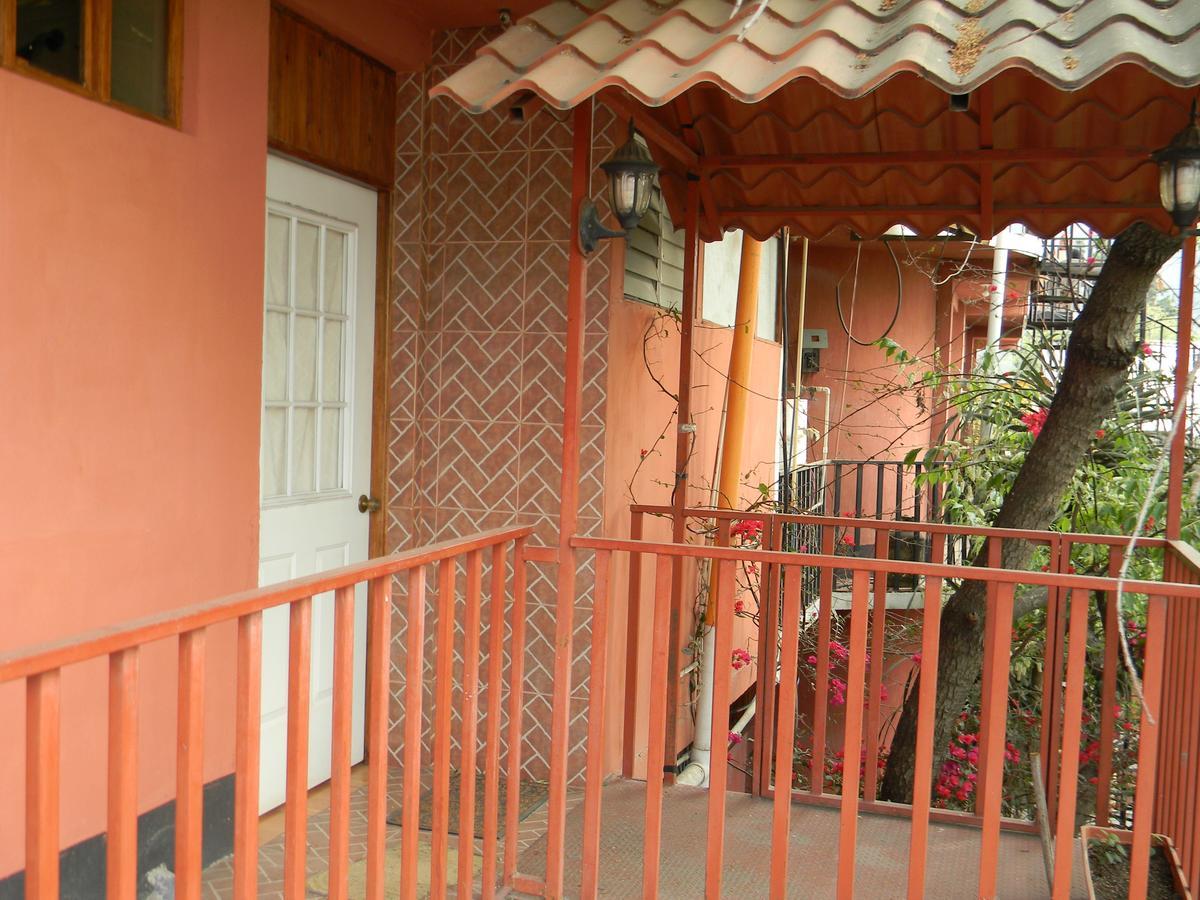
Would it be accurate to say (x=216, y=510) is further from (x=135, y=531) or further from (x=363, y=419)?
(x=363, y=419)

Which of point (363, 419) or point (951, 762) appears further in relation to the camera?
point (951, 762)

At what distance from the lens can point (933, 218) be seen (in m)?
4.65

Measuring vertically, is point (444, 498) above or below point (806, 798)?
above

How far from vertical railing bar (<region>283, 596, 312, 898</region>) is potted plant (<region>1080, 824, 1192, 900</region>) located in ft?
6.90

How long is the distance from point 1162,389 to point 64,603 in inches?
235

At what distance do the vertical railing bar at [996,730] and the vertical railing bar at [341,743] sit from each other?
1535 millimetres

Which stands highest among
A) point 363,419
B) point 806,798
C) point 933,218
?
point 933,218

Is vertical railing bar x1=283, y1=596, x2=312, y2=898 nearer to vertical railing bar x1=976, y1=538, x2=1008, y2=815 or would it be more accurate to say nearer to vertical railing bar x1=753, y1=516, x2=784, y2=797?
vertical railing bar x1=976, y1=538, x2=1008, y2=815

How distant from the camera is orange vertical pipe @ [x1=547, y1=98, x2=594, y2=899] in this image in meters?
3.17

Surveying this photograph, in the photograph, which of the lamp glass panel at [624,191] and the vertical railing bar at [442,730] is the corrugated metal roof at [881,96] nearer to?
the lamp glass panel at [624,191]

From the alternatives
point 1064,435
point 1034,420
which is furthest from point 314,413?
point 1034,420

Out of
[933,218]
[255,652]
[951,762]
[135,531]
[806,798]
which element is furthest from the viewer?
[951,762]

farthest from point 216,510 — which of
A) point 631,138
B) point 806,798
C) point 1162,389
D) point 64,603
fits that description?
point 1162,389

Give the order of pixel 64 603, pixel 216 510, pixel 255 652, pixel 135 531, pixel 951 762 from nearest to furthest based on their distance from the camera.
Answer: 1. pixel 255 652
2. pixel 64 603
3. pixel 135 531
4. pixel 216 510
5. pixel 951 762
